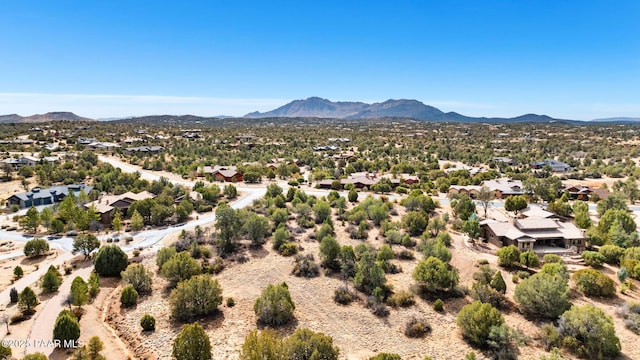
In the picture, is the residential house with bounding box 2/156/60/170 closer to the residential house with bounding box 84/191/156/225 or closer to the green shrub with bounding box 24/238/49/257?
the residential house with bounding box 84/191/156/225

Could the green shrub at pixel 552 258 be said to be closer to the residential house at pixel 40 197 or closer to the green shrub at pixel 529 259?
the green shrub at pixel 529 259

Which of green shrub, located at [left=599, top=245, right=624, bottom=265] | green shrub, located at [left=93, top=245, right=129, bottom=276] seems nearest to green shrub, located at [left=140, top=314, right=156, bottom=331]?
green shrub, located at [left=93, top=245, right=129, bottom=276]

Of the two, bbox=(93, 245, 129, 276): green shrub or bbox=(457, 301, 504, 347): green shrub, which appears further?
bbox=(93, 245, 129, 276): green shrub

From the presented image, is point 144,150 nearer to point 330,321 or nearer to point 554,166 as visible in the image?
point 330,321

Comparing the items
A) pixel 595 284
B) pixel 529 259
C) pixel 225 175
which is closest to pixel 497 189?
pixel 529 259

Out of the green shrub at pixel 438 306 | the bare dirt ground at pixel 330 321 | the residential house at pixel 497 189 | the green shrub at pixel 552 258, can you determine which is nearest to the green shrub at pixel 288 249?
the bare dirt ground at pixel 330 321

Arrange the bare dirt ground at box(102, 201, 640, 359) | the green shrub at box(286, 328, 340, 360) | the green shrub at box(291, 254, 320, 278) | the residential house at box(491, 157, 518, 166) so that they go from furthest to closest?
the residential house at box(491, 157, 518, 166) → the green shrub at box(291, 254, 320, 278) → the bare dirt ground at box(102, 201, 640, 359) → the green shrub at box(286, 328, 340, 360)

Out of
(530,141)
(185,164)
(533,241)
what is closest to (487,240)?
(533,241)

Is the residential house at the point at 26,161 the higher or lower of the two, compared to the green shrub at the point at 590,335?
higher

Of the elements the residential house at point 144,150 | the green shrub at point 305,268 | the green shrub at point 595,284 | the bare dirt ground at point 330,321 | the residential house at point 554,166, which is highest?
the residential house at point 144,150
